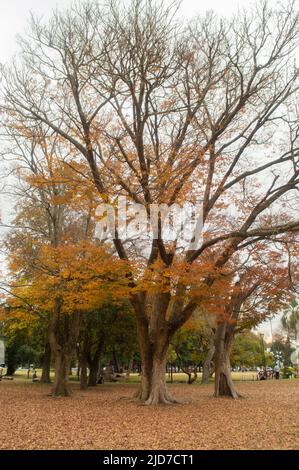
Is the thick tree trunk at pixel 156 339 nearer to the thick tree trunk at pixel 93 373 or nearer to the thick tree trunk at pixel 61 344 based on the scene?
the thick tree trunk at pixel 61 344

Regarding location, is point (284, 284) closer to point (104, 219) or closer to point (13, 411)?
point (104, 219)

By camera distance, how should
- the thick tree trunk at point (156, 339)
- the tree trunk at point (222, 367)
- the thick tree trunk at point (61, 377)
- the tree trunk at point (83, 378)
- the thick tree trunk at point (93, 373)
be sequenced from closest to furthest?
the thick tree trunk at point (156, 339), the thick tree trunk at point (61, 377), the tree trunk at point (222, 367), the tree trunk at point (83, 378), the thick tree trunk at point (93, 373)

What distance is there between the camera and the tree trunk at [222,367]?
21734 millimetres

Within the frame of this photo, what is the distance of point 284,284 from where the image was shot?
1944cm

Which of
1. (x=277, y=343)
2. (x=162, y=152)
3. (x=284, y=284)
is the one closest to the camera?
(x=162, y=152)

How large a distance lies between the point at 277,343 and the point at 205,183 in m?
66.3

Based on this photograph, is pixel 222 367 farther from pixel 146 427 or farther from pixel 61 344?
pixel 146 427

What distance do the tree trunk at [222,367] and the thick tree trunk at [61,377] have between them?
22.4 feet

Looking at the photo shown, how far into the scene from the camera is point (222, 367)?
22.1m

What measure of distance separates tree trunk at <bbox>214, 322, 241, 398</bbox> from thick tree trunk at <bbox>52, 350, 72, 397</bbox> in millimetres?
6825

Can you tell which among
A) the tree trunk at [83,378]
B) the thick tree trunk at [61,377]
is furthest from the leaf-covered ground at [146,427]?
the tree trunk at [83,378]
